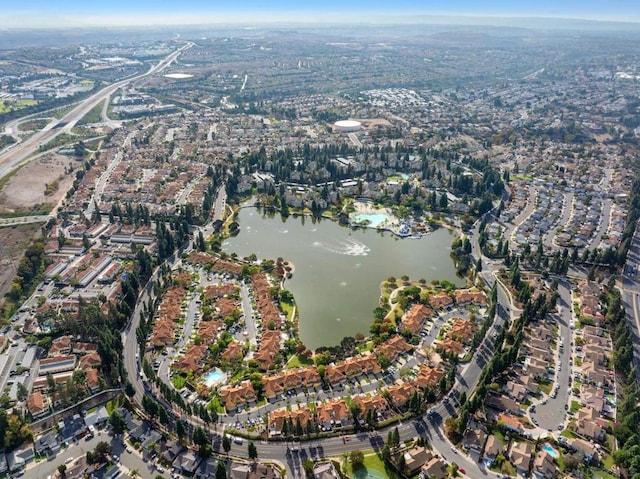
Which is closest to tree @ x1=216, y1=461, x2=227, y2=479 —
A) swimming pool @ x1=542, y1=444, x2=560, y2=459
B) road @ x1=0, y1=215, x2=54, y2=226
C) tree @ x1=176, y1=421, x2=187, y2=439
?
tree @ x1=176, y1=421, x2=187, y2=439

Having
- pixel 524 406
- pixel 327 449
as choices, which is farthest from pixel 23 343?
pixel 524 406

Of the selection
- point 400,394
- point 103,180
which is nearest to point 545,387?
point 400,394

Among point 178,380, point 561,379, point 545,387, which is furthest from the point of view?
point 561,379

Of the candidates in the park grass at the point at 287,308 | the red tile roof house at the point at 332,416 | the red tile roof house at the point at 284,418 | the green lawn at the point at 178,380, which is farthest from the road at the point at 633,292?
Answer: the green lawn at the point at 178,380

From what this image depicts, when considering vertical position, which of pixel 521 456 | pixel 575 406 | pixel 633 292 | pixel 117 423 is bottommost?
pixel 575 406

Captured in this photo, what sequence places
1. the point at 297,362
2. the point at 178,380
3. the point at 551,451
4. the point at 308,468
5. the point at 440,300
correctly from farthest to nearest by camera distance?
the point at 440,300, the point at 297,362, the point at 178,380, the point at 551,451, the point at 308,468

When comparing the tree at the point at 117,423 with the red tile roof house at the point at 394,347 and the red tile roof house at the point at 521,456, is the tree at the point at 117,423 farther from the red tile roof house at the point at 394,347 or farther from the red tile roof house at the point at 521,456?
the red tile roof house at the point at 521,456

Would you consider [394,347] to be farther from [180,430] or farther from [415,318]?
[180,430]

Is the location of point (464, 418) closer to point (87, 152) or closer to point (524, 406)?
point (524, 406)
